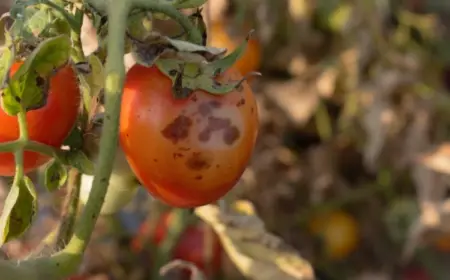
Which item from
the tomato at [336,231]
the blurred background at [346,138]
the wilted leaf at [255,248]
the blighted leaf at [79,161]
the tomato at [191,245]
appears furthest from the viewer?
the tomato at [336,231]

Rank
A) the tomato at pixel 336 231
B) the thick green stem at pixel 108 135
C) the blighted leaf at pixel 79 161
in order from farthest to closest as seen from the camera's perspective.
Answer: the tomato at pixel 336 231, the blighted leaf at pixel 79 161, the thick green stem at pixel 108 135

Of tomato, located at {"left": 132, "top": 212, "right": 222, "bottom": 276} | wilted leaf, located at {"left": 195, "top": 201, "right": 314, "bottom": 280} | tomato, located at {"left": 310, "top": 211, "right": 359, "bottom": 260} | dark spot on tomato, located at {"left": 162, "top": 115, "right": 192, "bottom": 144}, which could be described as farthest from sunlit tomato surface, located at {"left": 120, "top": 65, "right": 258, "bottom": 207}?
tomato, located at {"left": 310, "top": 211, "right": 359, "bottom": 260}

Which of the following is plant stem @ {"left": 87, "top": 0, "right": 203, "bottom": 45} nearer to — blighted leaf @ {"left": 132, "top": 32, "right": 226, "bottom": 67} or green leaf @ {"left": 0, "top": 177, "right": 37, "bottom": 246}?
blighted leaf @ {"left": 132, "top": 32, "right": 226, "bottom": 67}

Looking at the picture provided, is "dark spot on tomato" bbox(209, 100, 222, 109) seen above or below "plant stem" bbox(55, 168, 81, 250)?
above

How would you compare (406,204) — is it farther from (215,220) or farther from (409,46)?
(215,220)

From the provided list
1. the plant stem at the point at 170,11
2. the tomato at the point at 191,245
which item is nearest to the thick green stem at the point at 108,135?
the plant stem at the point at 170,11

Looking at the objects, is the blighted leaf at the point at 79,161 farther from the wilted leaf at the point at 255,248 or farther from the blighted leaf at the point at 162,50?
the wilted leaf at the point at 255,248

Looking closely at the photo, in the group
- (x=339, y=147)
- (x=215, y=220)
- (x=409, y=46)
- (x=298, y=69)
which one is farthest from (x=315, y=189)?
Result: (x=215, y=220)

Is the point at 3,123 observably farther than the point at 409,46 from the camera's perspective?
No
